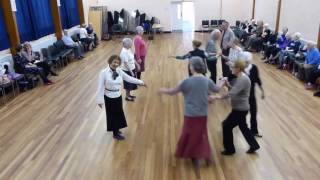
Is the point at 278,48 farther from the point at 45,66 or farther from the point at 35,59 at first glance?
the point at 35,59

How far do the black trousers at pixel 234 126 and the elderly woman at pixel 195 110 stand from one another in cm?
45

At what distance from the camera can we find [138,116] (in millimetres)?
5984

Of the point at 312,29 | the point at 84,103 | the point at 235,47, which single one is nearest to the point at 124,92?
the point at 84,103

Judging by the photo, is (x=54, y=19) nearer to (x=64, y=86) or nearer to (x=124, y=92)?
(x=64, y=86)

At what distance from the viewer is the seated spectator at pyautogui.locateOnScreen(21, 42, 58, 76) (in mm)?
8188

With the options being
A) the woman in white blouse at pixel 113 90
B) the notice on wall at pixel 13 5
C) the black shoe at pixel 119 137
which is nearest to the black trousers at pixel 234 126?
the woman in white blouse at pixel 113 90

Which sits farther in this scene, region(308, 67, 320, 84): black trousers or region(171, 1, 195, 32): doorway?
region(171, 1, 195, 32): doorway

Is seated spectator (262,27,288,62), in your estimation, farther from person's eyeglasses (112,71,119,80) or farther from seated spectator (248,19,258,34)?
person's eyeglasses (112,71,119,80)

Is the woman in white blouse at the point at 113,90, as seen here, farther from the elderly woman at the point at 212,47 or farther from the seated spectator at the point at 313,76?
the seated spectator at the point at 313,76

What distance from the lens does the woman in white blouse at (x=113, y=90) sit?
454cm

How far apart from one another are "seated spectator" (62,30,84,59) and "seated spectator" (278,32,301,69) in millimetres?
7083

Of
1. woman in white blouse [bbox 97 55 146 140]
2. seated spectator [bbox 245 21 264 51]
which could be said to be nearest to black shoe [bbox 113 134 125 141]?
woman in white blouse [bbox 97 55 146 140]

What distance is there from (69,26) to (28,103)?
686 centimetres

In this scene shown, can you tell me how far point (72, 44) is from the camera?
11.2 m
